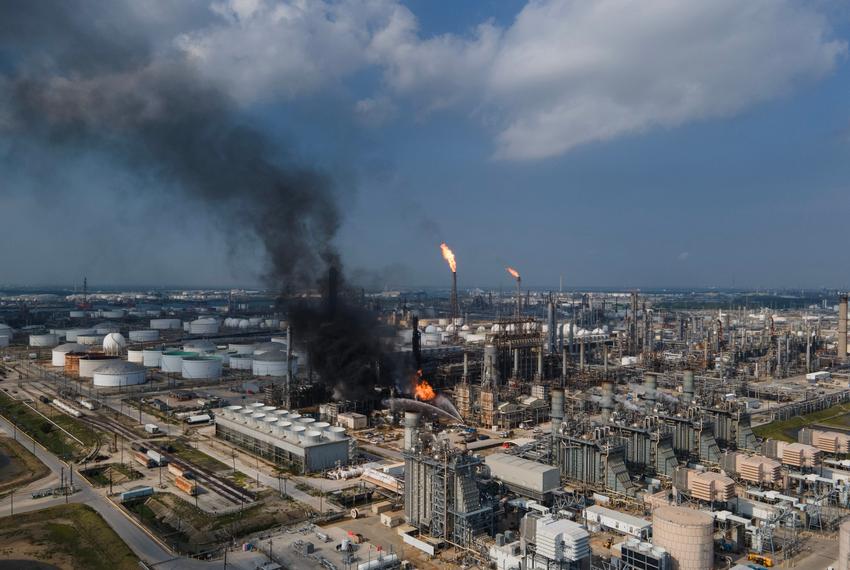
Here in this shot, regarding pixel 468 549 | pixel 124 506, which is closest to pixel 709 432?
pixel 468 549

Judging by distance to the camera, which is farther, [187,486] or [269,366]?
[269,366]

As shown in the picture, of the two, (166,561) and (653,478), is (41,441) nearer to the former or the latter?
(166,561)

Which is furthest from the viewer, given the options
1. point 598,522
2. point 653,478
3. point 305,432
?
point 305,432

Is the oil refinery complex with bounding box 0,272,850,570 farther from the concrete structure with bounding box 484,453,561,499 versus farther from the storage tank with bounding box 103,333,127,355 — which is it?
the storage tank with bounding box 103,333,127,355

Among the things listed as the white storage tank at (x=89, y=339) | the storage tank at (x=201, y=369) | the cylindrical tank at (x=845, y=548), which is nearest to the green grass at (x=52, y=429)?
the storage tank at (x=201, y=369)

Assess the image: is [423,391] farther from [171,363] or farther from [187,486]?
[171,363]

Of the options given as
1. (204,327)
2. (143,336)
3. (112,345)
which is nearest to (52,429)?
(112,345)

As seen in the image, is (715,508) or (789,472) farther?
(789,472)
